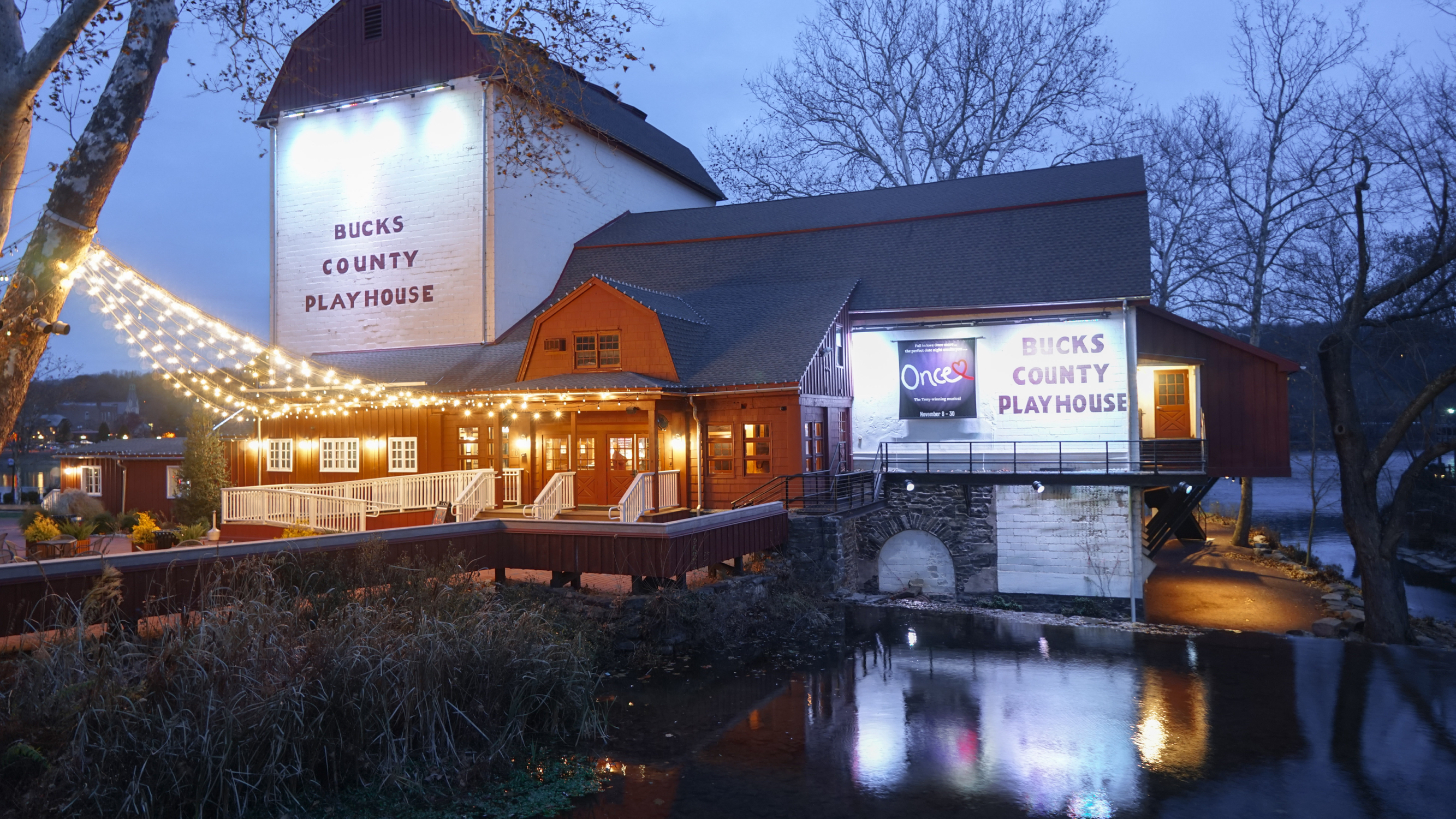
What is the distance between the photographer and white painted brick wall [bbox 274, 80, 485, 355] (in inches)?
926

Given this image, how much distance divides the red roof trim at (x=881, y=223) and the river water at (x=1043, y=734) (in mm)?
12080

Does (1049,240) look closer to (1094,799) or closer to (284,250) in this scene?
(1094,799)

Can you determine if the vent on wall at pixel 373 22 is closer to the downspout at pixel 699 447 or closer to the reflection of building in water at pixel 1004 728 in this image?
the downspout at pixel 699 447

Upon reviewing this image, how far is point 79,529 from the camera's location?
19078 mm

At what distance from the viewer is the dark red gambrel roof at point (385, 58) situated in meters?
23.5

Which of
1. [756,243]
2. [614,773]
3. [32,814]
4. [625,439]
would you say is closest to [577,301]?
[625,439]

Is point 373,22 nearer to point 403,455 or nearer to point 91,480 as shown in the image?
point 403,455

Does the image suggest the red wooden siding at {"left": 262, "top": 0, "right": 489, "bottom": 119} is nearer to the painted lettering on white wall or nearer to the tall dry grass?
the painted lettering on white wall

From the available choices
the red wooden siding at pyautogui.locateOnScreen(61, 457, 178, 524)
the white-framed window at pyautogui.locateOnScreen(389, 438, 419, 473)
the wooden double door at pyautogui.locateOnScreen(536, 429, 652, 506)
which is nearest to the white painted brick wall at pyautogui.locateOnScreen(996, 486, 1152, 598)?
the wooden double door at pyautogui.locateOnScreen(536, 429, 652, 506)

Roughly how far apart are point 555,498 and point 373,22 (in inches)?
638

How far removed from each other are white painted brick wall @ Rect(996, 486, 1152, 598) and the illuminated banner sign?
230 cm

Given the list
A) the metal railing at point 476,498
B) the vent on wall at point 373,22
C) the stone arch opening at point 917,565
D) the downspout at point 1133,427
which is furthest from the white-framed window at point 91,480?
the downspout at point 1133,427

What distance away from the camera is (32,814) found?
229 inches

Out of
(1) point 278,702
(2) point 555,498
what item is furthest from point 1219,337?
(1) point 278,702
